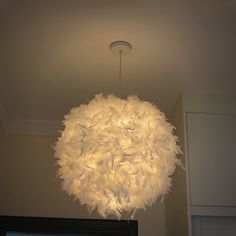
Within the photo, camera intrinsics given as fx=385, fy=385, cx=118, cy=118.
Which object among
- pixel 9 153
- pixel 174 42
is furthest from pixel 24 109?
pixel 174 42

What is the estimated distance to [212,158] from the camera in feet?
9.59

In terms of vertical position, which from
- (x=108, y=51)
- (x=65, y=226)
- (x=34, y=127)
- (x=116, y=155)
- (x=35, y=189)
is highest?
(x=108, y=51)

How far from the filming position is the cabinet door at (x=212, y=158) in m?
2.82

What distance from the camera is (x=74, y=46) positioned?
2.53m

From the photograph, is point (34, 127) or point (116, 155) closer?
point (116, 155)

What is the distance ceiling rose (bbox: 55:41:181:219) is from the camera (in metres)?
1.74

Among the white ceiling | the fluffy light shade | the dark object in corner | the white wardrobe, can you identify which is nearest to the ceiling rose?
the fluffy light shade

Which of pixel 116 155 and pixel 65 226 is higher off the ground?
pixel 116 155

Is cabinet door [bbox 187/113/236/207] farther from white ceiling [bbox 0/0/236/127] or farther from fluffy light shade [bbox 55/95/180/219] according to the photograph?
fluffy light shade [bbox 55/95/180/219]

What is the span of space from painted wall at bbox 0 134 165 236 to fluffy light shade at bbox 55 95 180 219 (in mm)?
1598

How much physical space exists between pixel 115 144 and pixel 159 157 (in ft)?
0.75

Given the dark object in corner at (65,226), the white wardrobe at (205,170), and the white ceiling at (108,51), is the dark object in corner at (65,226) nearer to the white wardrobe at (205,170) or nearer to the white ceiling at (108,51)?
the white wardrobe at (205,170)

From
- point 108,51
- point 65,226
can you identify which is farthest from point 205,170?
point 65,226

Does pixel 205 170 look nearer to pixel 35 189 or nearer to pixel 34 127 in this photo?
pixel 35 189
